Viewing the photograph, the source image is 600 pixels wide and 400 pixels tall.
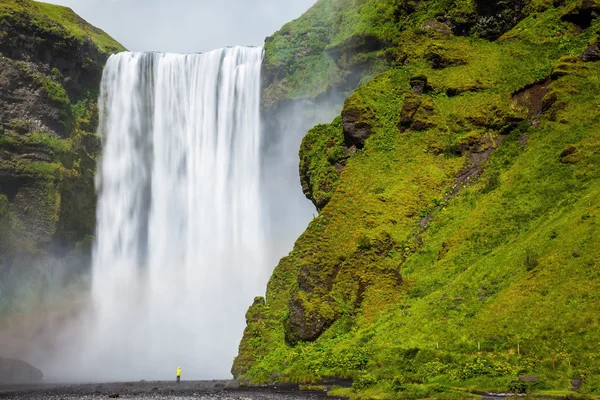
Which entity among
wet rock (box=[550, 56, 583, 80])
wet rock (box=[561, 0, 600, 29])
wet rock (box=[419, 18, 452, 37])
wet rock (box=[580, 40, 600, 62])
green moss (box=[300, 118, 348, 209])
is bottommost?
green moss (box=[300, 118, 348, 209])

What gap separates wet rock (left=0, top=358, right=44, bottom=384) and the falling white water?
958 centimetres

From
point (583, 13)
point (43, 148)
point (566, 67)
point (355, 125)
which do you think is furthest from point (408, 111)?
point (43, 148)

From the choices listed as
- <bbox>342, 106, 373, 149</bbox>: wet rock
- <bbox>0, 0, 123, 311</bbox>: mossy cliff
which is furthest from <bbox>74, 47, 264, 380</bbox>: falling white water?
<bbox>342, 106, 373, 149</bbox>: wet rock

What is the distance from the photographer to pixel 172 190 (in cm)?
9025

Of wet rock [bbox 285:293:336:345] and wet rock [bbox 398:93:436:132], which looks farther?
wet rock [bbox 398:93:436:132]

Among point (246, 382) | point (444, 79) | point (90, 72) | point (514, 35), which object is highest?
point (90, 72)

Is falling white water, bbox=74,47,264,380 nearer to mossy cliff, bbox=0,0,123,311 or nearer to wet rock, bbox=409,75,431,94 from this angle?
mossy cliff, bbox=0,0,123,311

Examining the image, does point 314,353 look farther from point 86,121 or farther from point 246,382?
point 86,121

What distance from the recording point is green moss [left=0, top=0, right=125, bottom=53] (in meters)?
85.6

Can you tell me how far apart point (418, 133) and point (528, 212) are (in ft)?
56.3

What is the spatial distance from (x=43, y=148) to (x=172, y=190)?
1782 centimetres

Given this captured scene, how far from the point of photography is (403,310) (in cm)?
4169

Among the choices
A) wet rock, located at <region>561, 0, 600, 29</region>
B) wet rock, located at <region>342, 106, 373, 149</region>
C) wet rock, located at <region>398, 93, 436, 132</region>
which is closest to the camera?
wet rock, located at <region>398, 93, 436, 132</region>

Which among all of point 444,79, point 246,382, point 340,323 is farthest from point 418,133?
point 246,382
